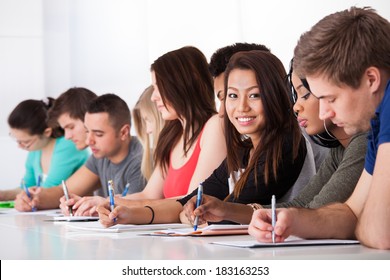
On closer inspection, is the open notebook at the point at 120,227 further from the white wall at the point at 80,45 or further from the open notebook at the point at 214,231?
the white wall at the point at 80,45

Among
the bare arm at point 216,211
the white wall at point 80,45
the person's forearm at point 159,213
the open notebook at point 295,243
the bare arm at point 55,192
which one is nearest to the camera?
the open notebook at point 295,243

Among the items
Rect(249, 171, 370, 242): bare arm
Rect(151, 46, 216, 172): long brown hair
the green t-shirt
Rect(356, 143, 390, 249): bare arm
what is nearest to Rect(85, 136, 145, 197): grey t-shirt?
the green t-shirt

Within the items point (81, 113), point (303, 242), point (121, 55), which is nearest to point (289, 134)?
point (303, 242)

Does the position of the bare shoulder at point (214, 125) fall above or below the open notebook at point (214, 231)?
above

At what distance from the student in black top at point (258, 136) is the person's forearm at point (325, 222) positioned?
739mm

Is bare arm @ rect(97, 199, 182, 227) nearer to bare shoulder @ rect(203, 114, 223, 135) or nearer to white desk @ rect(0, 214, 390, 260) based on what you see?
white desk @ rect(0, 214, 390, 260)

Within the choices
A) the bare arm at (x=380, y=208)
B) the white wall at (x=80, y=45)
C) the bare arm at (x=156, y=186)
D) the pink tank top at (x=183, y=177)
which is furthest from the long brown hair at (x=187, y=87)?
the white wall at (x=80, y=45)

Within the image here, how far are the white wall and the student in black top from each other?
308cm

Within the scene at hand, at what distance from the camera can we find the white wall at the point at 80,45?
6.10m

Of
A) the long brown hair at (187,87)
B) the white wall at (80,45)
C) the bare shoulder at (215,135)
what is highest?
the white wall at (80,45)

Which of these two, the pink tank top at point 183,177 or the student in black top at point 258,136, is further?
the pink tank top at point 183,177

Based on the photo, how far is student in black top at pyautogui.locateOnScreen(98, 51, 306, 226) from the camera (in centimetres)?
256

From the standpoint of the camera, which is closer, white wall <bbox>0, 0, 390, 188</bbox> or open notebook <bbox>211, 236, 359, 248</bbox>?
open notebook <bbox>211, 236, 359, 248</bbox>

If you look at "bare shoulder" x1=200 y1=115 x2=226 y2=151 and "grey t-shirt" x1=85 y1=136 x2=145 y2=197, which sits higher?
"bare shoulder" x1=200 y1=115 x2=226 y2=151
